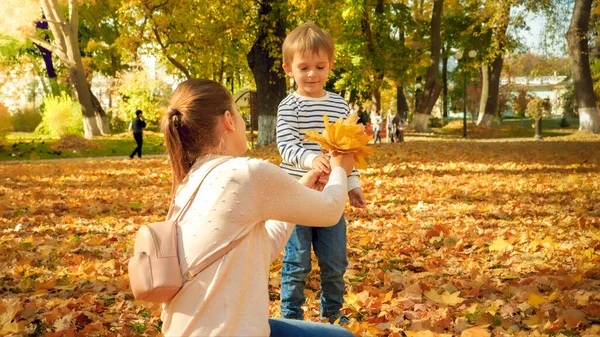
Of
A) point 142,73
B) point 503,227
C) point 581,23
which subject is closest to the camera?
point 503,227

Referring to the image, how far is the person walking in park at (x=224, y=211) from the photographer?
192 centimetres

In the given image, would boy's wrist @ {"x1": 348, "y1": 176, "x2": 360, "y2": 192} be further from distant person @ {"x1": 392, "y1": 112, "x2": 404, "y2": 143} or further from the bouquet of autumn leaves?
distant person @ {"x1": 392, "y1": 112, "x2": 404, "y2": 143}

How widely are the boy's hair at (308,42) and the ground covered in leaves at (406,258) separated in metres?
1.66

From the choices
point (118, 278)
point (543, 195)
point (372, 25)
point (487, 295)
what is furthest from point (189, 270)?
point (372, 25)

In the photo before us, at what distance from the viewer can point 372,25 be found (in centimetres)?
3134

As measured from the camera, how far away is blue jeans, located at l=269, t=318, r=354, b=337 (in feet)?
7.11

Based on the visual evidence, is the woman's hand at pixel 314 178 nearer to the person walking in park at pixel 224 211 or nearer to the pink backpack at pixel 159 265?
the person walking in park at pixel 224 211

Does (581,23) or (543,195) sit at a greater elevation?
(581,23)

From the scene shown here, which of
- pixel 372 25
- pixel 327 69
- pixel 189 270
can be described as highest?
pixel 372 25

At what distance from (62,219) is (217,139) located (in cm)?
712

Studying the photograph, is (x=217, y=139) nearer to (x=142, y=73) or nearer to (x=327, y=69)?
(x=327, y=69)

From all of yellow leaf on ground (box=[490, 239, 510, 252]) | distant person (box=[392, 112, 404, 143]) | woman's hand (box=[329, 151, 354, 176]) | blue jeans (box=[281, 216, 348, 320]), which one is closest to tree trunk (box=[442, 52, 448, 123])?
distant person (box=[392, 112, 404, 143])

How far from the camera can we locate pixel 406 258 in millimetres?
5957

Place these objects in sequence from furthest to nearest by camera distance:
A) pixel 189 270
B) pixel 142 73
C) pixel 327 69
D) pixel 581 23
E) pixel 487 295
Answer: pixel 142 73, pixel 581 23, pixel 487 295, pixel 327 69, pixel 189 270
